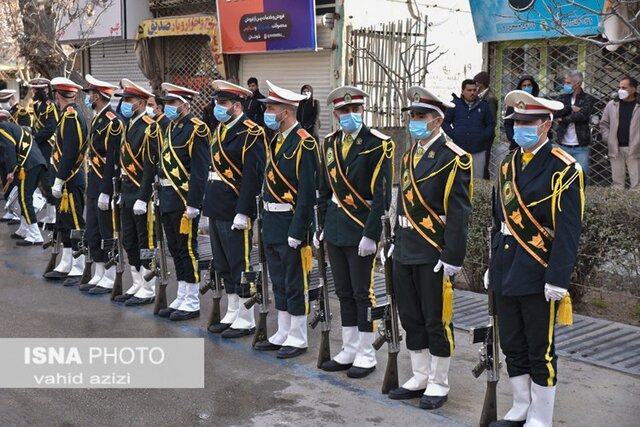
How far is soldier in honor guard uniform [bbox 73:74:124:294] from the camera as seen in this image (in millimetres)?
8742

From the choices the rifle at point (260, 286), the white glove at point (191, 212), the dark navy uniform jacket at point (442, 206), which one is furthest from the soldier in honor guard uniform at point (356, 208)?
the white glove at point (191, 212)

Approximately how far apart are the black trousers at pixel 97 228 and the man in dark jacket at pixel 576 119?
208 inches

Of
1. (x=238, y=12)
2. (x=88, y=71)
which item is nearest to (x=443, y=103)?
(x=238, y=12)

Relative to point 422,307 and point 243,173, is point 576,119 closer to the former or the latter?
point 243,173

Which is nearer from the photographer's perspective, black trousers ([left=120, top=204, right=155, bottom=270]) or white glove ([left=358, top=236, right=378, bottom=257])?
white glove ([left=358, top=236, right=378, bottom=257])

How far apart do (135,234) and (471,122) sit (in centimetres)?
464

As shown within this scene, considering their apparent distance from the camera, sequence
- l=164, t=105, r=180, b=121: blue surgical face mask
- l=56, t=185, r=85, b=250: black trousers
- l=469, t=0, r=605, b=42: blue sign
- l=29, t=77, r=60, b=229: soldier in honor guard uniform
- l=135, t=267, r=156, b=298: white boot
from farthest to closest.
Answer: l=29, t=77, r=60, b=229: soldier in honor guard uniform, l=469, t=0, r=605, b=42: blue sign, l=56, t=185, r=85, b=250: black trousers, l=135, t=267, r=156, b=298: white boot, l=164, t=105, r=180, b=121: blue surgical face mask

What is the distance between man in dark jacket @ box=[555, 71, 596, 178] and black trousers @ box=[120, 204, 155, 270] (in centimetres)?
503

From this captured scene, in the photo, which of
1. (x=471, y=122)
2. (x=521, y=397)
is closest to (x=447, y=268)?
(x=521, y=397)

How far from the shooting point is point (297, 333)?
6996 millimetres

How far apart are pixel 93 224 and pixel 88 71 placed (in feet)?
37.9

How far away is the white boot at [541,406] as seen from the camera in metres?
5.11

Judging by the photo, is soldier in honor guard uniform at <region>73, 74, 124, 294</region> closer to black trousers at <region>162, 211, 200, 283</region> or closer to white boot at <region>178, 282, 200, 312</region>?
black trousers at <region>162, 211, 200, 283</region>

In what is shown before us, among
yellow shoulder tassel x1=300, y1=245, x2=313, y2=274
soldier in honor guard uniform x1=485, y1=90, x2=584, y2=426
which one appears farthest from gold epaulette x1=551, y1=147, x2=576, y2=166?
yellow shoulder tassel x1=300, y1=245, x2=313, y2=274
